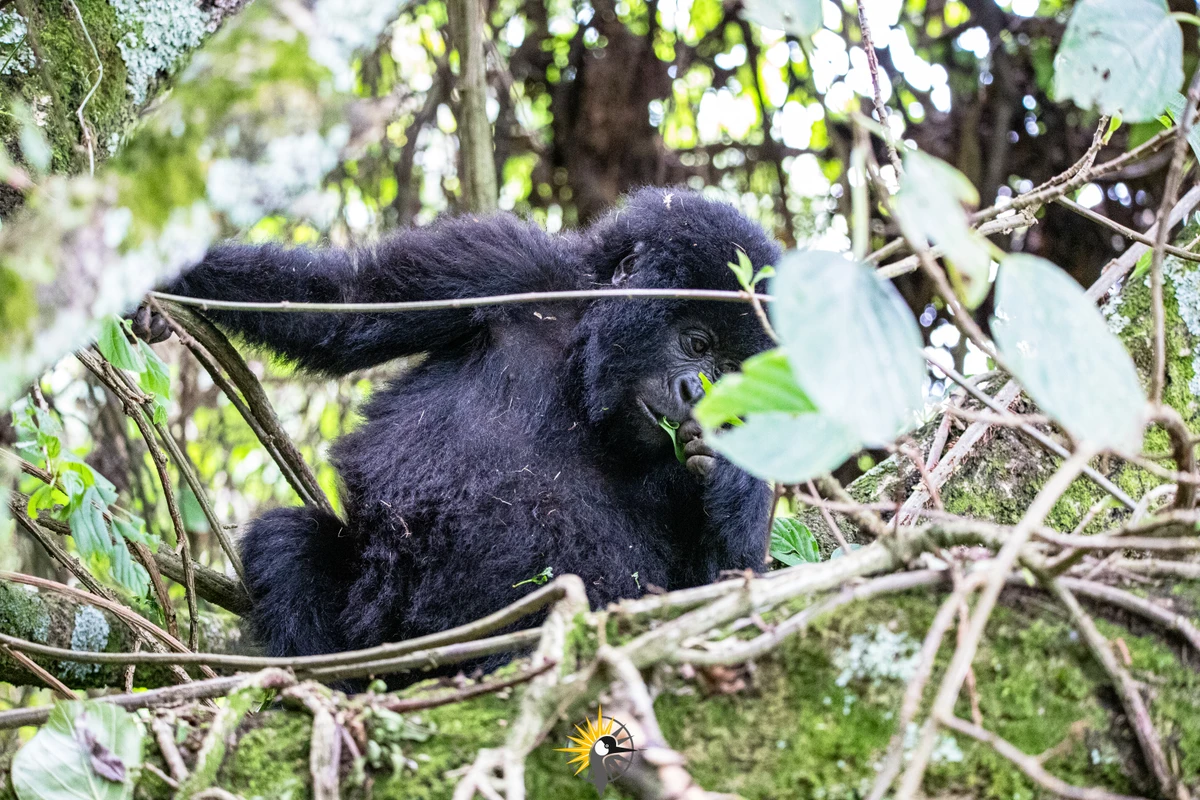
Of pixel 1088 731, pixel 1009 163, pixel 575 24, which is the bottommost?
pixel 1088 731

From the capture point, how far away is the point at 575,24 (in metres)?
4.70

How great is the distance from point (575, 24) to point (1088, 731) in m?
4.22

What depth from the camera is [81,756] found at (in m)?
1.14

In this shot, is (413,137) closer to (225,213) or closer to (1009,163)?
(1009,163)

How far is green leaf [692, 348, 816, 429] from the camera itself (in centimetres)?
95

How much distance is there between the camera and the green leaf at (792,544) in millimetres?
2197

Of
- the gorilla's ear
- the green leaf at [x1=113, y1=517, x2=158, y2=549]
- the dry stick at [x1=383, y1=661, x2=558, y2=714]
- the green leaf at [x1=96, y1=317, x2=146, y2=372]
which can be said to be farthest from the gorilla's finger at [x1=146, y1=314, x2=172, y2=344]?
the dry stick at [x1=383, y1=661, x2=558, y2=714]

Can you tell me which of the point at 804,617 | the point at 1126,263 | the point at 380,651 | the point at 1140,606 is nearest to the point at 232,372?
the point at 380,651

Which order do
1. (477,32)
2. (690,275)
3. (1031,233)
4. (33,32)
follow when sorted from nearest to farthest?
(33,32) < (690,275) < (477,32) < (1031,233)

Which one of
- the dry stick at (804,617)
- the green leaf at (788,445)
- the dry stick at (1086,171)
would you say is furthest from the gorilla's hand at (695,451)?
the green leaf at (788,445)

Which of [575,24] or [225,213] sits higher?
[575,24]

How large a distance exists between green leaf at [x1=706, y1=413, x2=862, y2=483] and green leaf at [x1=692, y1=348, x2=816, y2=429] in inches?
0.5

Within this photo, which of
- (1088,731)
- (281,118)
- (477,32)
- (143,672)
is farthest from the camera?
(477,32)

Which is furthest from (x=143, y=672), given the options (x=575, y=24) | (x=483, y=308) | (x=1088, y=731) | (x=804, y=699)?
(x=575, y=24)
